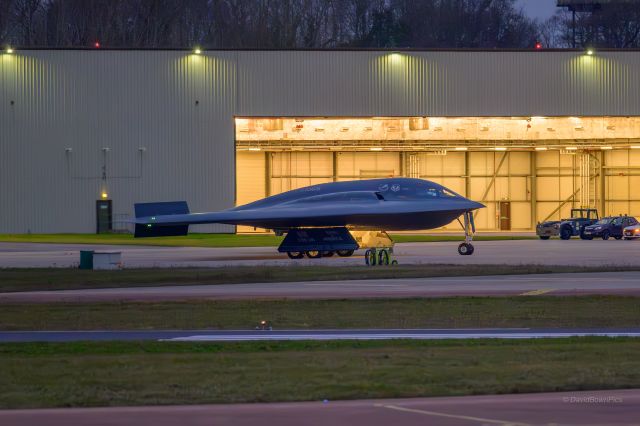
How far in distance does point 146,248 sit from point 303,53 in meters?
18.8

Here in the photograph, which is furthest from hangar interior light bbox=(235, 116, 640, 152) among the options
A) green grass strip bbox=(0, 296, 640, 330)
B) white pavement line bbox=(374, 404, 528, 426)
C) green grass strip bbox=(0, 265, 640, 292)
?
white pavement line bbox=(374, 404, 528, 426)

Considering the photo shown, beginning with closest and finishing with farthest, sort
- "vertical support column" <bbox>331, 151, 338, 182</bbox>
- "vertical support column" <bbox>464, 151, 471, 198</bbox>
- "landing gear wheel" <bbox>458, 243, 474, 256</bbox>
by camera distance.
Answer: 1. "landing gear wheel" <bbox>458, 243, 474, 256</bbox>
2. "vertical support column" <bbox>331, 151, 338, 182</bbox>
3. "vertical support column" <bbox>464, 151, 471, 198</bbox>

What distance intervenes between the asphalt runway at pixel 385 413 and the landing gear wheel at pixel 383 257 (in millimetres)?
21737

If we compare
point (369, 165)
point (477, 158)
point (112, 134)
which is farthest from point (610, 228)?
point (112, 134)

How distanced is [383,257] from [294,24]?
7250 centimetres

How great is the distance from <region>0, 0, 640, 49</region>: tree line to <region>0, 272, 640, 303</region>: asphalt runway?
59.1m

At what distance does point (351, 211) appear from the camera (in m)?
37.0

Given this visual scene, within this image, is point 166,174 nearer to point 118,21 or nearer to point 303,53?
point 303,53

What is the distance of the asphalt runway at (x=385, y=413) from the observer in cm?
884

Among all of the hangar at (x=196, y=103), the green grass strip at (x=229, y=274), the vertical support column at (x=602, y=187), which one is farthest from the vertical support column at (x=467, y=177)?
the green grass strip at (x=229, y=274)

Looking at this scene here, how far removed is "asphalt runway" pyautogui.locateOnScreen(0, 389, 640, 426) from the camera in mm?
8844

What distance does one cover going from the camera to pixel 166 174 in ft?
194

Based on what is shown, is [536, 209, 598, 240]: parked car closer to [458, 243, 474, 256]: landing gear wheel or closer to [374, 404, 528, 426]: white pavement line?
[458, 243, 474, 256]: landing gear wheel

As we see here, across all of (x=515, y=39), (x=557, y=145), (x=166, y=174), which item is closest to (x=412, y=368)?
(x=166, y=174)
